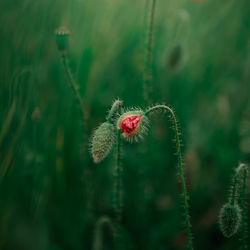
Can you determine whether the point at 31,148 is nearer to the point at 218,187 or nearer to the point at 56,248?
the point at 56,248

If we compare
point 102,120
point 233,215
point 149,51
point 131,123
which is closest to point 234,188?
point 233,215

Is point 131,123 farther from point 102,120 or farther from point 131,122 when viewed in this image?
point 102,120

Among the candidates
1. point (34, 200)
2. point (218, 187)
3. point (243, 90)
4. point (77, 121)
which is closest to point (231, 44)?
point (243, 90)

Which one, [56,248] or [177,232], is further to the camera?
[177,232]

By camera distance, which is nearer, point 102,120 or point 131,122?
point 131,122

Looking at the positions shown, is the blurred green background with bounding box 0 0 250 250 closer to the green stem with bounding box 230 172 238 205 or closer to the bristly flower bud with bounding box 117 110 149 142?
the bristly flower bud with bounding box 117 110 149 142

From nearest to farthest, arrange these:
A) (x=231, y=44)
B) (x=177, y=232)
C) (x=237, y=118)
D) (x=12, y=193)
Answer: (x=12, y=193)
(x=177, y=232)
(x=237, y=118)
(x=231, y=44)
